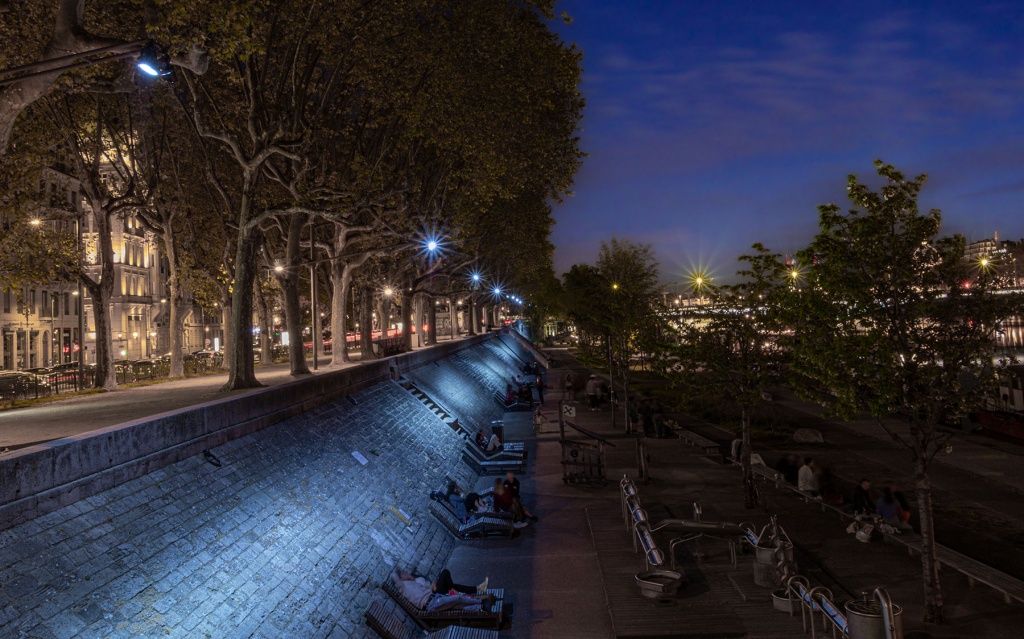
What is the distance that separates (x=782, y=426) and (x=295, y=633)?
25529 mm

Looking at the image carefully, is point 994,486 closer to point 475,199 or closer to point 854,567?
point 854,567

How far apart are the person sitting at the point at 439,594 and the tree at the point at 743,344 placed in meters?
7.91

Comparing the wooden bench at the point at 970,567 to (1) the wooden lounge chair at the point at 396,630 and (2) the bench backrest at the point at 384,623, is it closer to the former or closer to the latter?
(1) the wooden lounge chair at the point at 396,630

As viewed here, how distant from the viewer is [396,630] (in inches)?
352

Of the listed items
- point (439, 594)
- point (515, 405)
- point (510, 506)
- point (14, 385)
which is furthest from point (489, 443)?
point (14, 385)

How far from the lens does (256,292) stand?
3775cm

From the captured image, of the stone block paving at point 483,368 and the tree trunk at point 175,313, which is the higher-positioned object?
the tree trunk at point 175,313

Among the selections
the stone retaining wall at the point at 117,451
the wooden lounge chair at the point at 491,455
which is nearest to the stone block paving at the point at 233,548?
the stone retaining wall at the point at 117,451

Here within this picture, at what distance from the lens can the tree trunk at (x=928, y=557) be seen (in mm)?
9234

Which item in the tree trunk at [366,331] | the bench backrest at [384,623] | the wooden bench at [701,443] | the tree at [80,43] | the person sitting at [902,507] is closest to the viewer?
the bench backrest at [384,623]

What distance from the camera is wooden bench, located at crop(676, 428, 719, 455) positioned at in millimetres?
21094

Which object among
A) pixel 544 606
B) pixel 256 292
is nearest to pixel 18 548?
pixel 544 606

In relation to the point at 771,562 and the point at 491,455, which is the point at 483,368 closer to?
the point at 491,455

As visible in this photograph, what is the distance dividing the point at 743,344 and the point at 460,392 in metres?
14.6
